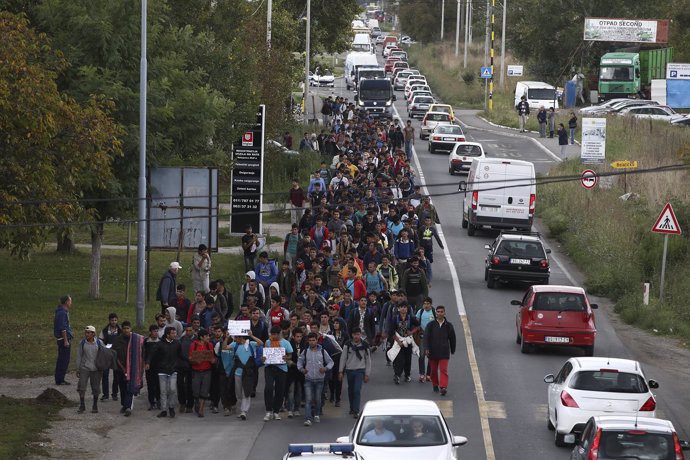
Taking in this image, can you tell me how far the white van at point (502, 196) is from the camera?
133 feet

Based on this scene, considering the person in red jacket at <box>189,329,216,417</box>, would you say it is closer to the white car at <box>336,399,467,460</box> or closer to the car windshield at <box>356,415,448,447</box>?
the white car at <box>336,399,467,460</box>

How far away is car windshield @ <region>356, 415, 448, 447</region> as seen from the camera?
16688mm

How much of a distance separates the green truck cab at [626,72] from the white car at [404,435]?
7199 centimetres

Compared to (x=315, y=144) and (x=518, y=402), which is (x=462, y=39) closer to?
(x=315, y=144)

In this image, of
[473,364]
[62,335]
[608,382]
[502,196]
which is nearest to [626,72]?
[502,196]

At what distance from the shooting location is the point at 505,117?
81.7 metres

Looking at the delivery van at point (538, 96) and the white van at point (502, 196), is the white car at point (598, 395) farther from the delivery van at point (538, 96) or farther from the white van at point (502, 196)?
the delivery van at point (538, 96)

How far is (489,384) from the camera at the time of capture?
954 inches

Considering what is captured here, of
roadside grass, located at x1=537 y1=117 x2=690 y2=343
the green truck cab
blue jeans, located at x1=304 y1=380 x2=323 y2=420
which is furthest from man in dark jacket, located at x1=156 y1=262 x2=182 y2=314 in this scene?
the green truck cab

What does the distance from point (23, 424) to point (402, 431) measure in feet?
22.5

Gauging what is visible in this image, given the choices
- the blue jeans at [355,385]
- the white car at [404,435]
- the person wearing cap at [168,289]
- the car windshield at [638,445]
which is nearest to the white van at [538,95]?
the person wearing cap at [168,289]

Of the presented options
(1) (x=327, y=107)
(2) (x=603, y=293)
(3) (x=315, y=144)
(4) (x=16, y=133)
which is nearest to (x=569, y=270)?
(2) (x=603, y=293)

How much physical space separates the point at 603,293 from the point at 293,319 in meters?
15.3

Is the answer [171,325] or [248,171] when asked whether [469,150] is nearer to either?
[248,171]
